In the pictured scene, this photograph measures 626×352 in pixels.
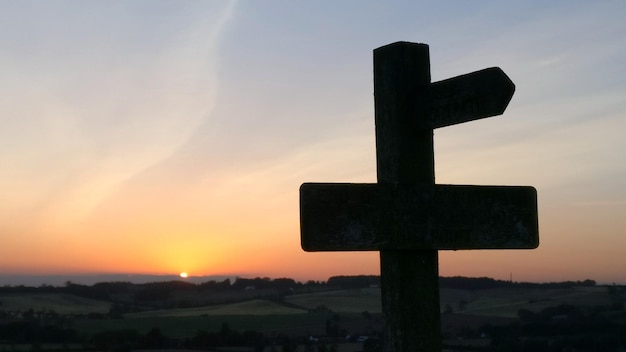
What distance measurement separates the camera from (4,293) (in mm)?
72625

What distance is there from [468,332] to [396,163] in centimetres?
4542

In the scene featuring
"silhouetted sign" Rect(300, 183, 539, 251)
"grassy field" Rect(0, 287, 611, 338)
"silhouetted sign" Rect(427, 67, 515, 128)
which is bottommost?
"grassy field" Rect(0, 287, 611, 338)

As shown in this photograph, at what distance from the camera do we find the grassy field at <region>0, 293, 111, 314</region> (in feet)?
219

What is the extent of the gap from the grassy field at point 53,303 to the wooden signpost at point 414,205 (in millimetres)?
65762

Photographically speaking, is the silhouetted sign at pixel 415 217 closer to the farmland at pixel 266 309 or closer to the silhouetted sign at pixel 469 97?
the silhouetted sign at pixel 469 97

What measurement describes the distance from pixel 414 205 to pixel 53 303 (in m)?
70.6

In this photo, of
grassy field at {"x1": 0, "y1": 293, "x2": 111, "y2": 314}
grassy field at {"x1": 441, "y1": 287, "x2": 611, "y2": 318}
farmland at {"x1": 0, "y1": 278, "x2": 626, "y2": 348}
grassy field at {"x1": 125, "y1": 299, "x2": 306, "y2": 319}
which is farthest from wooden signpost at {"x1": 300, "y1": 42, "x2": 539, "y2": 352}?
grassy field at {"x1": 0, "y1": 293, "x2": 111, "y2": 314}

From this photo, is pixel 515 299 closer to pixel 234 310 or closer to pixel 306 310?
pixel 306 310

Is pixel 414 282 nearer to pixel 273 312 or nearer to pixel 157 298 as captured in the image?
pixel 273 312

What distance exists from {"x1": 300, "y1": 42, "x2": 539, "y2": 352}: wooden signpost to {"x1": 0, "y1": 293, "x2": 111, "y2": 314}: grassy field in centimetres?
6576

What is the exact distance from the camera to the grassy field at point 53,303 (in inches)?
2628

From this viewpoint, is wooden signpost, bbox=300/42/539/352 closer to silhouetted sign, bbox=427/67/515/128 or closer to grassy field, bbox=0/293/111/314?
silhouetted sign, bbox=427/67/515/128

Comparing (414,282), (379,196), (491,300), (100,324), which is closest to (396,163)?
(379,196)

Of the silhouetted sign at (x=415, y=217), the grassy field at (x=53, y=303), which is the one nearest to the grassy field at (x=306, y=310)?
the grassy field at (x=53, y=303)
